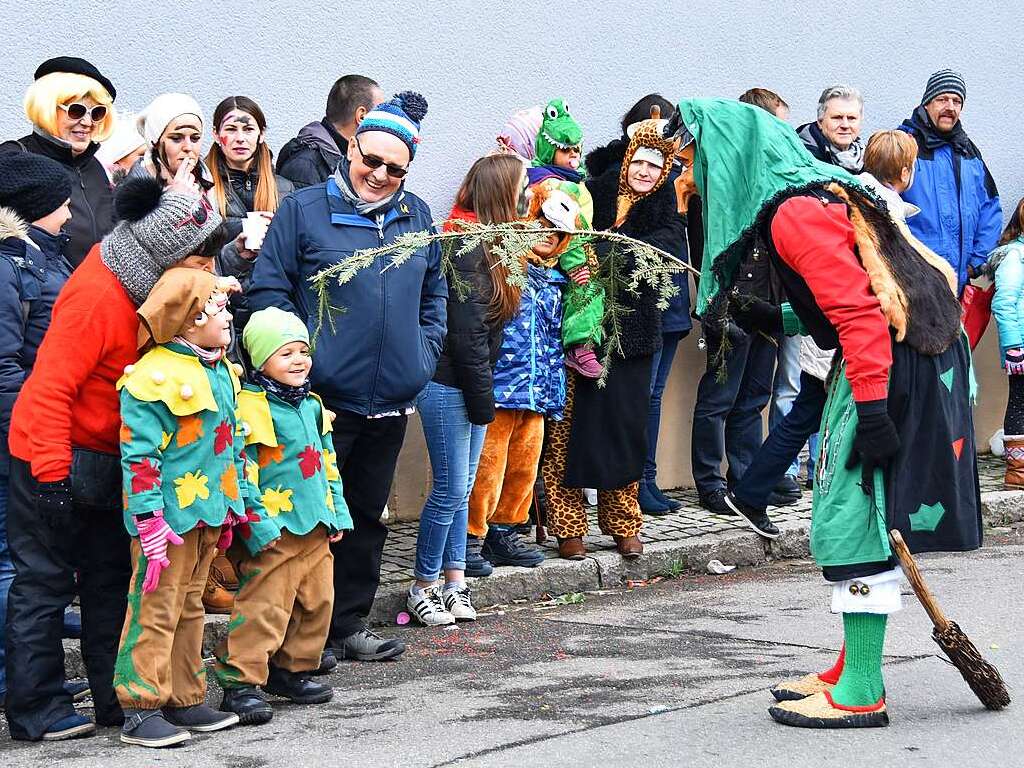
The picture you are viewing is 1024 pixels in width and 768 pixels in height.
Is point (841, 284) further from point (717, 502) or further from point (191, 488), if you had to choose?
point (717, 502)

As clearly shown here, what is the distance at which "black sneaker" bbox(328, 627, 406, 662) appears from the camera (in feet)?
20.6

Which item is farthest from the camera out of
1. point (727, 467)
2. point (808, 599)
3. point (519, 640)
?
point (727, 467)

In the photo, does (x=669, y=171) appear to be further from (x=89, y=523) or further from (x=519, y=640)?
(x=89, y=523)

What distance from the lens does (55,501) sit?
16.4ft

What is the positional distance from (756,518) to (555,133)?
2.35 metres

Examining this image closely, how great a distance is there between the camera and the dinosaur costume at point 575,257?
7.63 metres

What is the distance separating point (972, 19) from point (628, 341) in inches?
209

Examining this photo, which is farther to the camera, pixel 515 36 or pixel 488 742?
pixel 515 36

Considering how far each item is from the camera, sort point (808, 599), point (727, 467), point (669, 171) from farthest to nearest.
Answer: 1. point (727, 467)
2. point (669, 171)
3. point (808, 599)

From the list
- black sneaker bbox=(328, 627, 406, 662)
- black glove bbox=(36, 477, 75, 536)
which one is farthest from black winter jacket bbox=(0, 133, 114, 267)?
black sneaker bbox=(328, 627, 406, 662)

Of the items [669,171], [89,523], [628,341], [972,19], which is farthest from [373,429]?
[972,19]

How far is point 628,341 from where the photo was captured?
7.91m

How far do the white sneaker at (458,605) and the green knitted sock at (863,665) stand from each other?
2.37 m

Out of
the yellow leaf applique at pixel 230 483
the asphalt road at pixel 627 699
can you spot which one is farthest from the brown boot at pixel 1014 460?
the yellow leaf applique at pixel 230 483
